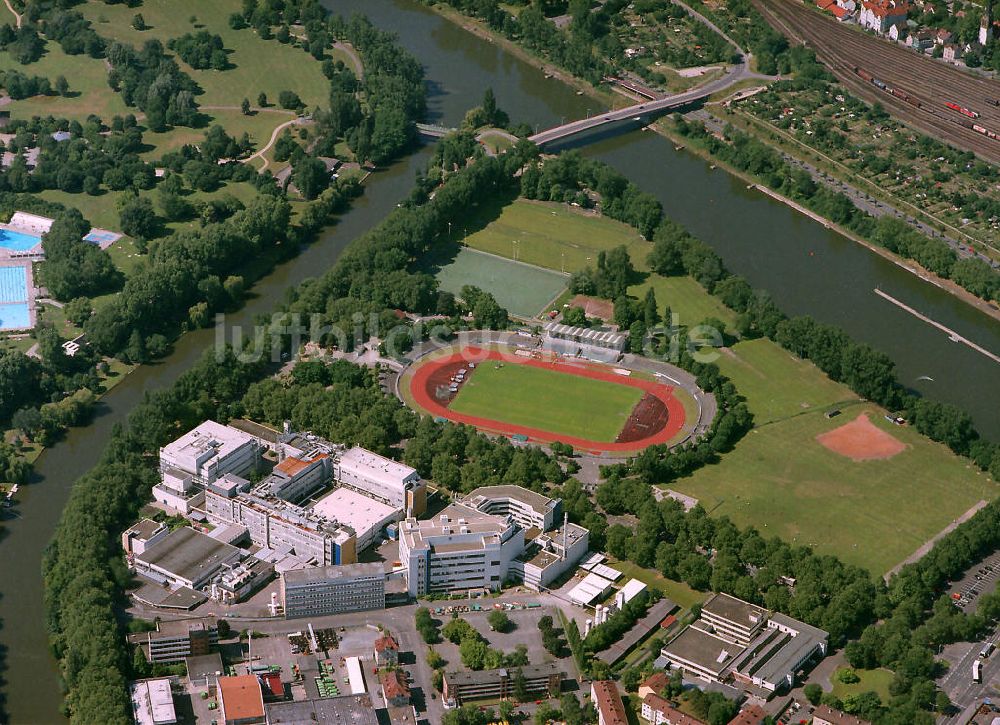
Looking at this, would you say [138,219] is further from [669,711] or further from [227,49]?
[669,711]

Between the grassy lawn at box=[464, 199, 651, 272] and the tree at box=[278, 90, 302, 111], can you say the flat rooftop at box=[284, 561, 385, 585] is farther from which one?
the tree at box=[278, 90, 302, 111]

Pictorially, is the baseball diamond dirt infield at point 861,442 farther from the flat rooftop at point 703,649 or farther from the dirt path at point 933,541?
the flat rooftop at point 703,649

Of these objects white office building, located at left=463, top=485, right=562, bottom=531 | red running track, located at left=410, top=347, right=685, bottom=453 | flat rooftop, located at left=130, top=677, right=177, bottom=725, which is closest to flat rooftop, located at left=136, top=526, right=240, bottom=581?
flat rooftop, located at left=130, top=677, right=177, bottom=725

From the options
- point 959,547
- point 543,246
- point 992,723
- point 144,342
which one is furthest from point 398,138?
point 992,723

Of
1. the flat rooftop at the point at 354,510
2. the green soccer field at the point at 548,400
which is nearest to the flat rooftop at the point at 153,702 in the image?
the flat rooftop at the point at 354,510

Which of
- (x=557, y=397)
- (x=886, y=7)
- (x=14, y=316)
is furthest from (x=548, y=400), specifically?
(x=886, y=7)

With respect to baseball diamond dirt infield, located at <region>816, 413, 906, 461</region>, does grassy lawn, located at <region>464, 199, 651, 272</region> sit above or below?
below
